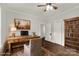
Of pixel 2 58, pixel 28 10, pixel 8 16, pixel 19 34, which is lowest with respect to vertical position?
pixel 2 58

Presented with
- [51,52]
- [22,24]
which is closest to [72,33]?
[51,52]

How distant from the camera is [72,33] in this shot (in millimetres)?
3297

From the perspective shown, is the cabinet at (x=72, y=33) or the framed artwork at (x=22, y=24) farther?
the cabinet at (x=72, y=33)

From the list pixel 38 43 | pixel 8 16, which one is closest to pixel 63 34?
pixel 38 43

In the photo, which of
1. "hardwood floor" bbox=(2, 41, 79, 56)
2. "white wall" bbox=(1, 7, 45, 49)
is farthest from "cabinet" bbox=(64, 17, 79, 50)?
"white wall" bbox=(1, 7, 45, 49)

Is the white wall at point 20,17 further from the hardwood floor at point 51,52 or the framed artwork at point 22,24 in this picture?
the hardwood floor at point 51,52

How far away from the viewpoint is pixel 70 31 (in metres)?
3.42

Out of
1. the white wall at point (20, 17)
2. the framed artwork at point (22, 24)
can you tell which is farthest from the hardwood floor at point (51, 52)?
the framed artwork at point (22, 24)

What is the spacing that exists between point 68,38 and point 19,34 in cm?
207

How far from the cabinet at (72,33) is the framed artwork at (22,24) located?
1742mm

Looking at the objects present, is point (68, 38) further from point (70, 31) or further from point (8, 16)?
point (8, 16)

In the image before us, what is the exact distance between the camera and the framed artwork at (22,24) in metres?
1.93

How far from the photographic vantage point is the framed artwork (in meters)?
1.93

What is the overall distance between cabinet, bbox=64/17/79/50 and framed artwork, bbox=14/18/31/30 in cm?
174
